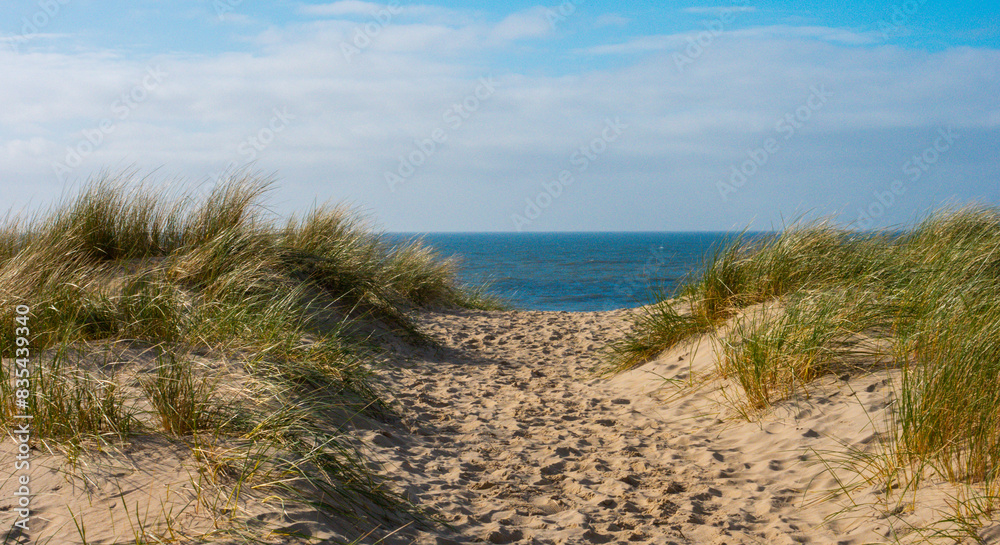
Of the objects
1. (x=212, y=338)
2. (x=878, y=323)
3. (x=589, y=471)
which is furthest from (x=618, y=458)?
(x=212, y=338)

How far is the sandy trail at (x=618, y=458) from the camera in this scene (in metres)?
3.24

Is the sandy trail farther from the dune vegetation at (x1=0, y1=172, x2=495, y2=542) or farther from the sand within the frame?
the dune vegetation at (x1=0, y1=172, x2=495, y2=542)

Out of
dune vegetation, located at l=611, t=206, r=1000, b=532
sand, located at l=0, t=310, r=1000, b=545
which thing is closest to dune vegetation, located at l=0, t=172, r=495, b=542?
sand, located at l=0, t=310, r=1000, b=545

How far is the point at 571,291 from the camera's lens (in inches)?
954

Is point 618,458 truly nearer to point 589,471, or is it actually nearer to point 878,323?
point 589,471

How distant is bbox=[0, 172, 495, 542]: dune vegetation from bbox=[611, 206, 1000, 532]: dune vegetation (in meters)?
2.87

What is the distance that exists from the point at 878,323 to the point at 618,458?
7.91 feet

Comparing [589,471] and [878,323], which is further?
[878,323]

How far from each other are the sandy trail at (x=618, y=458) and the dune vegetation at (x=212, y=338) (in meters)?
0.49

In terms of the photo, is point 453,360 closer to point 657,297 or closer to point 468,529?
point 657,297

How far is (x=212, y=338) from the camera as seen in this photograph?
14.5 ft

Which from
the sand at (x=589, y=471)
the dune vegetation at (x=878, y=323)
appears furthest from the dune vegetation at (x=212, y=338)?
the dune vegetation at (x=878, y=323)

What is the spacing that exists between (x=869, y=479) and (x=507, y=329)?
5.95 metres

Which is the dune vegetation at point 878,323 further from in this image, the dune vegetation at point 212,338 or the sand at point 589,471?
the dune vegetation at point 212,338
